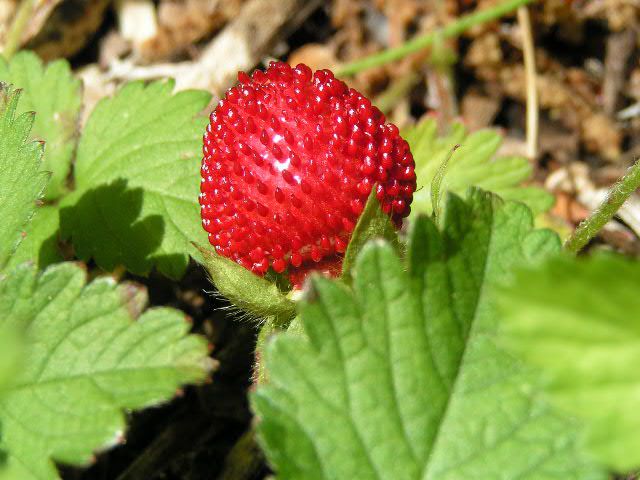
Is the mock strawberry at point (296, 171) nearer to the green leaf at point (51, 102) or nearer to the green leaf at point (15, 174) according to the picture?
the green leaf at point (15, 174)

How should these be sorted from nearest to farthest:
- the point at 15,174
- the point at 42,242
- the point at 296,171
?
the point at 296,171 < the point at 15,174 < the point at 42,242

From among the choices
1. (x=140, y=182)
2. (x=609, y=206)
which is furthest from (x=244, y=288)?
(x=609, y=206)

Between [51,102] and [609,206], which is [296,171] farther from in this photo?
[51,102]

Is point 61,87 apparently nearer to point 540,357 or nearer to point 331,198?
point 331,198

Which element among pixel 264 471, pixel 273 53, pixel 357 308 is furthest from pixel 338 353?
pixel 273 53

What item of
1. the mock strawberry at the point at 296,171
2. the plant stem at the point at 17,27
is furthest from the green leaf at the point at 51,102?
the plant stem at the point at 17,27
